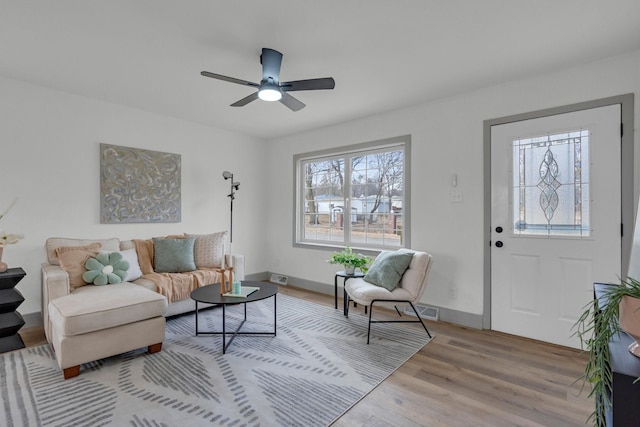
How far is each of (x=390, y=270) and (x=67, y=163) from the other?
11.9 ft

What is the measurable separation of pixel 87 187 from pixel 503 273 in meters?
4.52

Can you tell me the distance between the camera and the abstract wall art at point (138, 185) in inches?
142

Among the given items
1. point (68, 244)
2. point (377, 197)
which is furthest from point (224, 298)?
point (377, 197)

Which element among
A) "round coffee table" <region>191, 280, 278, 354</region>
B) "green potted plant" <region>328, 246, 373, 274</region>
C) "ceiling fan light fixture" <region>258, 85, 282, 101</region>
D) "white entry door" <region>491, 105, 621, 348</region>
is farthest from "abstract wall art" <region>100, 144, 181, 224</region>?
"white entry door" <region>491, 105, 621, 348</region>

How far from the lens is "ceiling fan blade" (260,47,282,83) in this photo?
239 centimetres

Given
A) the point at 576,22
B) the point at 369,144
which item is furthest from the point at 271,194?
the point at 576,22

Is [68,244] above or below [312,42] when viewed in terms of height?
below

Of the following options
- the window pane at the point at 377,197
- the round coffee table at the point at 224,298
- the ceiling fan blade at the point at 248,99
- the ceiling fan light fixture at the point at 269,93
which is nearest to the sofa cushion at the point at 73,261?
the round coffee table at the point at 224,298

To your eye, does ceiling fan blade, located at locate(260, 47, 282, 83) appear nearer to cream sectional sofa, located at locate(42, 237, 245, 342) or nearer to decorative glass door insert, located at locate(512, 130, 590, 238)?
cream sectional sofa, located at locate(42, 237, 245, 342)

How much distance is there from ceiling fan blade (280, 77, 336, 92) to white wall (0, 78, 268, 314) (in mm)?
2393

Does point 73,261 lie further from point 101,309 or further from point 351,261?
point 351,261

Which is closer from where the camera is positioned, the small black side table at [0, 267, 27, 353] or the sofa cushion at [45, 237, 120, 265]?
the small black side table at [0, 267, 27, 353]

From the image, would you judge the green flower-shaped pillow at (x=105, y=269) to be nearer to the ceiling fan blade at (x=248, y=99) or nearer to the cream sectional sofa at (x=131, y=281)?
the cream sectional sofa at (x=131, y=281)

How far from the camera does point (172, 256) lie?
3639 mm
